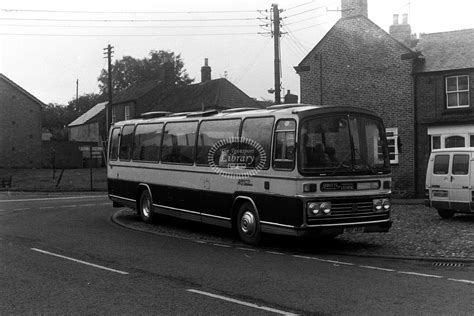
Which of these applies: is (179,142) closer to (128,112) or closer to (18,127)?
(18,127)

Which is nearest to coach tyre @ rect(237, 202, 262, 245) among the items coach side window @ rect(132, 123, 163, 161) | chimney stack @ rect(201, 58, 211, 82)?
coach side window @ rect(132, 123, 163, 161)

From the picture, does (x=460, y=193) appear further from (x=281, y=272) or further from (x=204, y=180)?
(x=281, y=272)

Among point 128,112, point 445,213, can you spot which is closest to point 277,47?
point 445,213

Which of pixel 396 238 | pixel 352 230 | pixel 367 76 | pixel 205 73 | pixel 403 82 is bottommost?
pixel 396 238

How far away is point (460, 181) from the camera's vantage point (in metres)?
15.7

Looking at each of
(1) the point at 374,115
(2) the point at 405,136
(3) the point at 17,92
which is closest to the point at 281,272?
(1) the point at 374,115

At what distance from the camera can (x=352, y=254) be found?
33.5 ft

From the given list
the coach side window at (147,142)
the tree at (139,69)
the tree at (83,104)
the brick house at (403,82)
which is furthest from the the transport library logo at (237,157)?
the tree at (83,104)

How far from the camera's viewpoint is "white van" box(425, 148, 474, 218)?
15.5m

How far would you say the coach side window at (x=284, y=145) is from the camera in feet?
34.0

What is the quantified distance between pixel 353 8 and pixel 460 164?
14.8m

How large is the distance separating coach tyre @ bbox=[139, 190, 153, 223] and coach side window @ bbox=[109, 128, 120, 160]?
7.48 ft

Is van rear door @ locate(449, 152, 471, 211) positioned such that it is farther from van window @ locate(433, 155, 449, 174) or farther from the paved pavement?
the paved pavement

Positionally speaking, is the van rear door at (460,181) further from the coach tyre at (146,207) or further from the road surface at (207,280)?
the coach tyre at (146,207)
